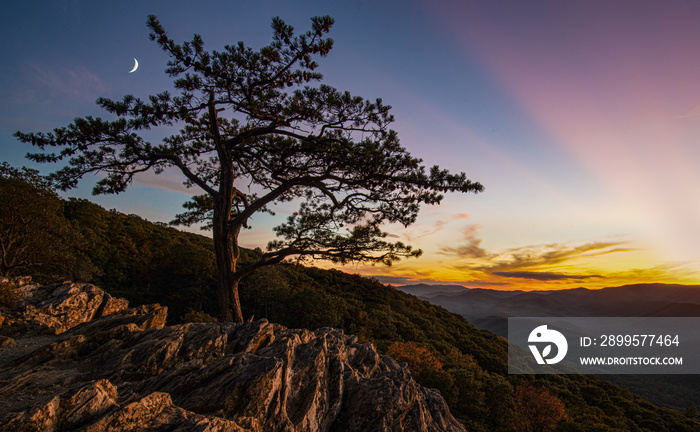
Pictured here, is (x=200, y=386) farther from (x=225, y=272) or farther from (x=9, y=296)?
(x=9, y=296)

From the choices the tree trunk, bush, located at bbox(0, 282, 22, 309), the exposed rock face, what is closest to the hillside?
the tree trunk

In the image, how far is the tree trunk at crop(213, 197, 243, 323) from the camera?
12.1 m

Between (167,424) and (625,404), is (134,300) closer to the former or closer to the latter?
(167,424)

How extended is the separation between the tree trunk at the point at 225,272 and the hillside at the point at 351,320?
5.54 metres

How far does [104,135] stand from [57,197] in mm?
13740

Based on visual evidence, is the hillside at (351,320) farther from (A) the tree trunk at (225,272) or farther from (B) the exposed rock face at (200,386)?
(B) the exposed rock face at (200,386)

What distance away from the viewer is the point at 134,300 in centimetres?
2552

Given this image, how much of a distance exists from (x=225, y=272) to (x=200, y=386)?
713cm

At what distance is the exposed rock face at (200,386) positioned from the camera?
4168 millimetres

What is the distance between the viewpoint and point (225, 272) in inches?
482

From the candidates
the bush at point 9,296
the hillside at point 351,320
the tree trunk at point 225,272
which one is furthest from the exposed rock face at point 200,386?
the hillside at point 351,320

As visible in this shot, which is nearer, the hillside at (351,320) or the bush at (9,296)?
the bush at (9,296)

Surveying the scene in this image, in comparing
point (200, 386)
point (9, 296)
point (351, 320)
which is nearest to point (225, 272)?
point (200, 386)

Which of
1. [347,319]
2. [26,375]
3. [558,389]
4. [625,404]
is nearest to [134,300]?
[347,319]
